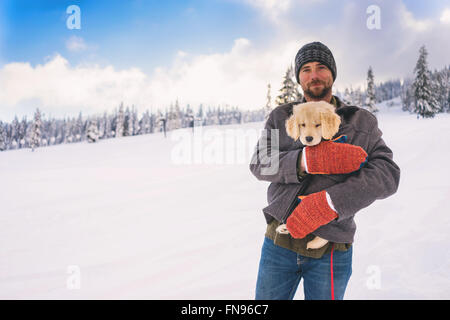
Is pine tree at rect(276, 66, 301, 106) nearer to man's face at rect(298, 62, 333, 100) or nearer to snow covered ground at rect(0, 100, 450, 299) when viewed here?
snow covered ground at rect(0, 100, 450, 299)

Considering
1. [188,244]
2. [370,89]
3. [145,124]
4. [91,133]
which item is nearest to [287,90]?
[370,89]

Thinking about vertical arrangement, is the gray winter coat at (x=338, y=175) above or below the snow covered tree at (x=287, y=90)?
below

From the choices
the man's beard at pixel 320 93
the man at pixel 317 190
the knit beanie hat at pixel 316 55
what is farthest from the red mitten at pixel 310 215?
the knit beanie hat at pixel 316 55

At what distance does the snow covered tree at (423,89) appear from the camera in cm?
3850

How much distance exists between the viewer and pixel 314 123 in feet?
6.68

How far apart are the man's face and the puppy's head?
168 millimetres

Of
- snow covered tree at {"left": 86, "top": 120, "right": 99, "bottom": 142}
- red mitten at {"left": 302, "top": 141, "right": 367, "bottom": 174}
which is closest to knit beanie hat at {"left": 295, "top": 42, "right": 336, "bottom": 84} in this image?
red mitten at {"left": 302, "top": 141, "right": 367, "bottom": 174}

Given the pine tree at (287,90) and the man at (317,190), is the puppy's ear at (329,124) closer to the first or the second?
the man at (317,190)

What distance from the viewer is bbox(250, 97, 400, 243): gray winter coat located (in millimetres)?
1769

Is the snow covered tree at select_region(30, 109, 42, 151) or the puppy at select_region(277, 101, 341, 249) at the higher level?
the snow covered tree at select_region(30, 109, 42, 151)

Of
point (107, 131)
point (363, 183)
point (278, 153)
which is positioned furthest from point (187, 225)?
point (107, 131)

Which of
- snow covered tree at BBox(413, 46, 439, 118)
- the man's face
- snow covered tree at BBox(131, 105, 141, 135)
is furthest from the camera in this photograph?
snow covered tree at BBox(131, 105, 141, 135)

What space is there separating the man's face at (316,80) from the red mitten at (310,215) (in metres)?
0.97

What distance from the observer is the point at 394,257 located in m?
4.28
